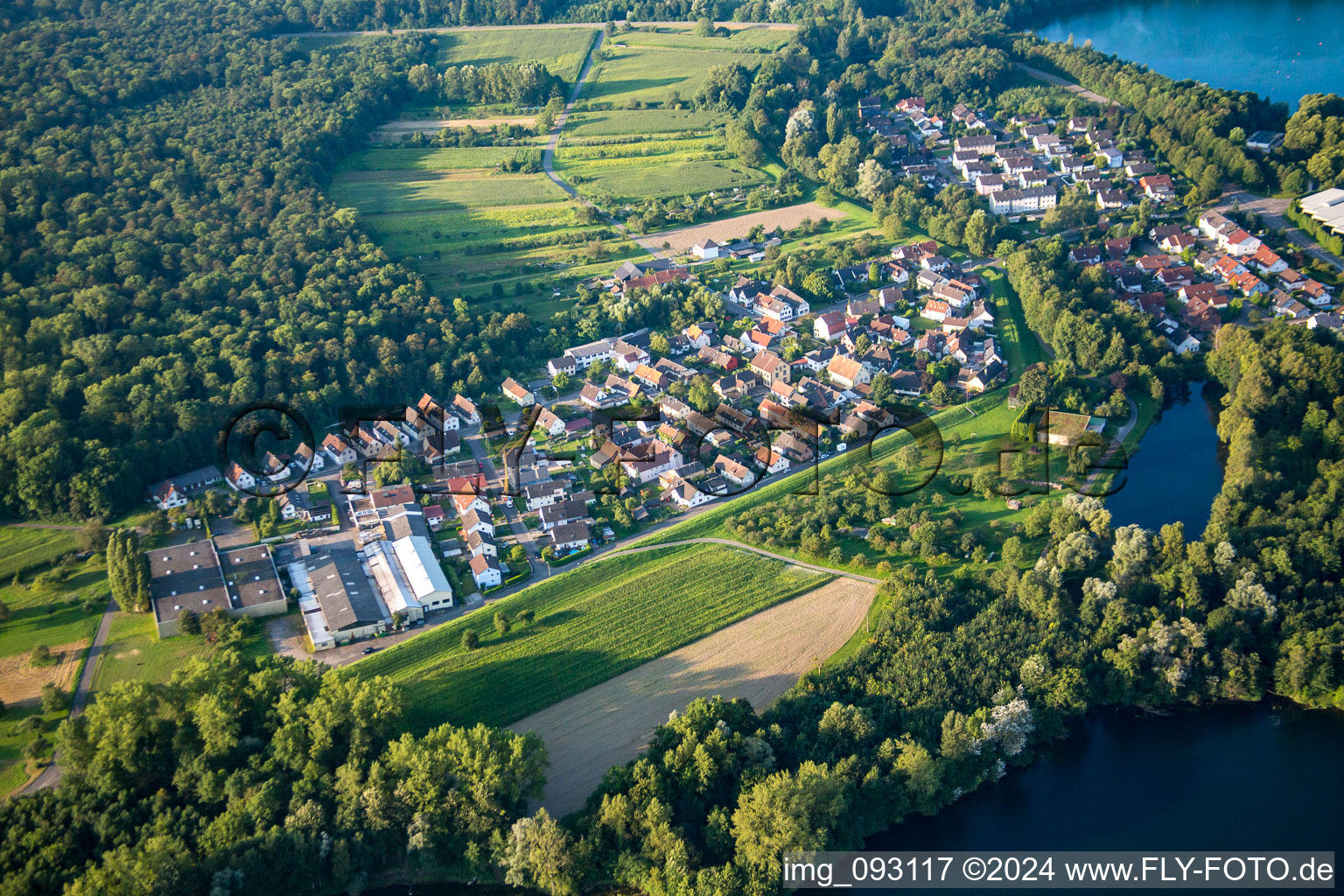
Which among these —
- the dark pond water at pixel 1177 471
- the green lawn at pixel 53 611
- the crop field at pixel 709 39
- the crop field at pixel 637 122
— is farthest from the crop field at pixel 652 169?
the green lawn at pixel 53 611

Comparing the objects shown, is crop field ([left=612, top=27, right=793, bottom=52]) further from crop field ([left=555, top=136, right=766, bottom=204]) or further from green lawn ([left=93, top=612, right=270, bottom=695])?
green lawn ([left=93, top=612, right=270, bottom=695])

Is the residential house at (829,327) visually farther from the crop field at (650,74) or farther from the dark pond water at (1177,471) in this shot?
the crop field at (650,74)

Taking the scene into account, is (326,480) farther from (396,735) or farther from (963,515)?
(963,515)

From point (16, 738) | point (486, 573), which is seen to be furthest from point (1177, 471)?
point (16, 738)

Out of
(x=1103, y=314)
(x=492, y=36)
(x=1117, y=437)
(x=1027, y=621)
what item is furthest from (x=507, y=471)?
(x=492, y=36)

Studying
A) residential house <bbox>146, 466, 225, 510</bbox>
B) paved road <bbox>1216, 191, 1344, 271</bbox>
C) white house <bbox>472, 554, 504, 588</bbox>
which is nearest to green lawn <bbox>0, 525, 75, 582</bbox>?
residential house <bbox>146, 466, 225, 510</bbox>

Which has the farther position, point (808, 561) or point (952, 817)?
point (808, 561)

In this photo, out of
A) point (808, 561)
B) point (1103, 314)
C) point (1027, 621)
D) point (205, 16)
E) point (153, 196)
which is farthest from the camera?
point (205, 16)

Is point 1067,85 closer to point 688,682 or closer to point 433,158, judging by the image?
point 433,158
